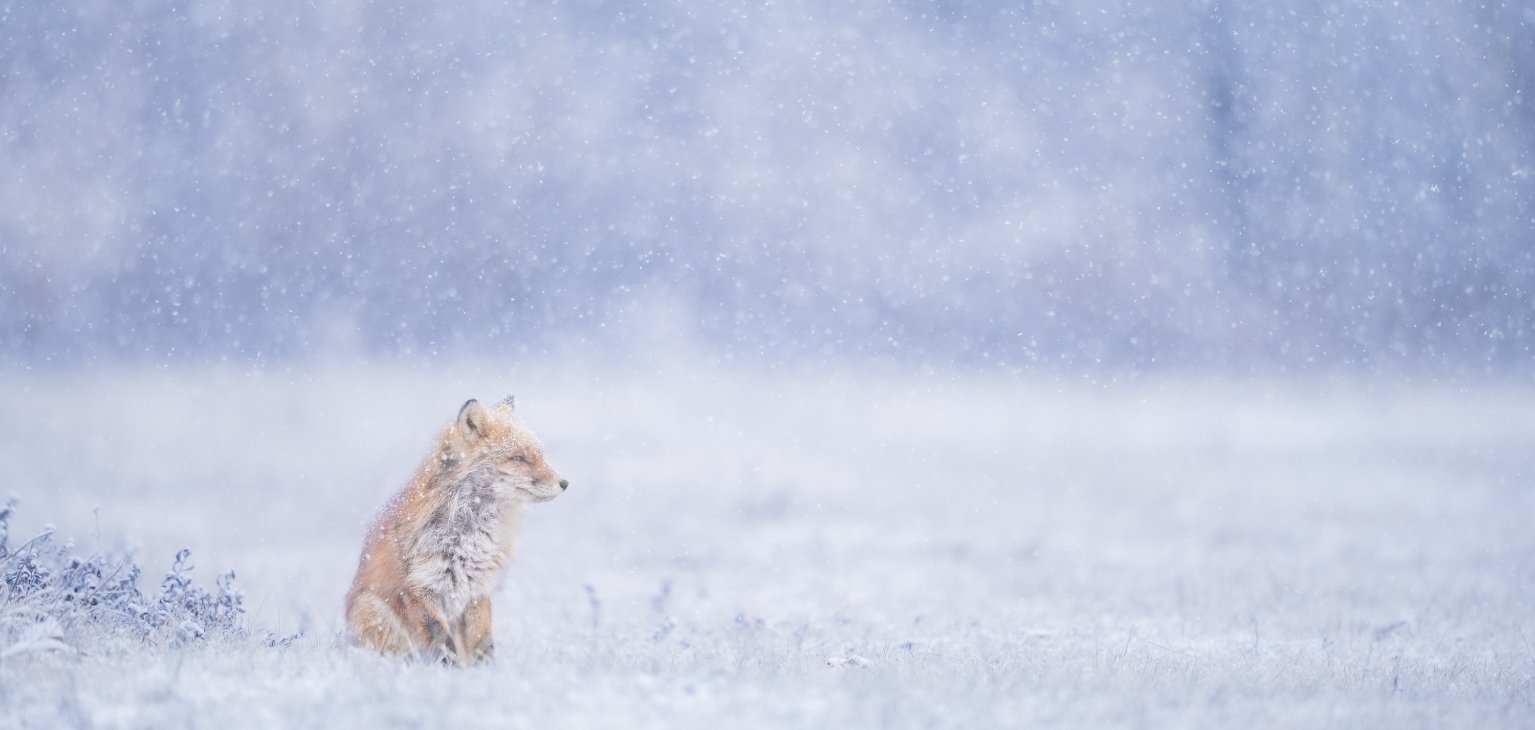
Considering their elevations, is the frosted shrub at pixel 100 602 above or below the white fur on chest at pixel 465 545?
below

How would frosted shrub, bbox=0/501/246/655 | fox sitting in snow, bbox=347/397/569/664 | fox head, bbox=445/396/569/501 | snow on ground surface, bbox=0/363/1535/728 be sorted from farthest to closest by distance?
fox head, bbox=445/396/569/501, frosted shrub, bbox=0/501/246/655, fox sitting in snow, bbox=347/397/569/664, snow on ground surface, bbox=0/363/1535/728

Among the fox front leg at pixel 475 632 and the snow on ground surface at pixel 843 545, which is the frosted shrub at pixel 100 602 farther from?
the fox front leg at pixel 475 632

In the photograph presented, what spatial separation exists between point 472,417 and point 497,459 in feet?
0.97

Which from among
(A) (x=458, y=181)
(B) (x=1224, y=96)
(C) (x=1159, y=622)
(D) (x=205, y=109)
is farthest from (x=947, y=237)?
(C) (x=1159, y=622)

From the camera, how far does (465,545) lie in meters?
6.50

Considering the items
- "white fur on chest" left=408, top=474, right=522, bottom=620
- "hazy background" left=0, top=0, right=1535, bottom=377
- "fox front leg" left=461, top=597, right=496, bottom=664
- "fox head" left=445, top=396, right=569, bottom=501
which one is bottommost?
"fox front leg" left=461, top=597, right=496, bottom=664

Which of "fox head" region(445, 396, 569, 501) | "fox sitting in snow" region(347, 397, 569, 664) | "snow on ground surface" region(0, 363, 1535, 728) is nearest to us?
"snow on ground surface" region(0, 363, 1535, 728)

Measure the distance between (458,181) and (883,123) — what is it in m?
23.7

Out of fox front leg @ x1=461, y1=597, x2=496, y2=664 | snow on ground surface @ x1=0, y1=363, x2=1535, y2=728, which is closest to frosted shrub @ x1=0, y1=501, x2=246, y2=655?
snow on ground surface @ x1=0, y1=363, x2=1535, y2=728

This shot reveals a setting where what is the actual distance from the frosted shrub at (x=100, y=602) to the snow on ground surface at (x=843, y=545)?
45cm

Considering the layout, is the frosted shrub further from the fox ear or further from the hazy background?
the hazy background

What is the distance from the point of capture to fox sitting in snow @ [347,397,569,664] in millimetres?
6348

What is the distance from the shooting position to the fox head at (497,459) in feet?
21.7

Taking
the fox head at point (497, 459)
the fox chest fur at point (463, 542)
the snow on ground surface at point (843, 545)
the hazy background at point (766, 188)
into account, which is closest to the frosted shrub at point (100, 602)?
the snow on ground surface at point (843, 545)
